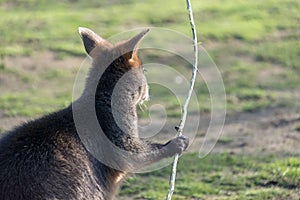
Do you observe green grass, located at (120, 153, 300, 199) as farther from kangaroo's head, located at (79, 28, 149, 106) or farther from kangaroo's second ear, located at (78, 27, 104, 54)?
kangaroo's second ear, located at (78, 27, 104, 54)

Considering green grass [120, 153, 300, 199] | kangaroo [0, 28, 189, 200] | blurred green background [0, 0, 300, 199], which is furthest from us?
blurred green background [0, 0, 300, 199]

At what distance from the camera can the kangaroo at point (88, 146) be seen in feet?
17.3

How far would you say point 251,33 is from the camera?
13.1 meters

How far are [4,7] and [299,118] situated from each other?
23.0ft

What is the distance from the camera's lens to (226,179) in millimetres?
7762

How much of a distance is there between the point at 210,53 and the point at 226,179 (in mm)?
4643

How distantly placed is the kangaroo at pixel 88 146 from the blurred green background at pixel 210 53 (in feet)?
5.49

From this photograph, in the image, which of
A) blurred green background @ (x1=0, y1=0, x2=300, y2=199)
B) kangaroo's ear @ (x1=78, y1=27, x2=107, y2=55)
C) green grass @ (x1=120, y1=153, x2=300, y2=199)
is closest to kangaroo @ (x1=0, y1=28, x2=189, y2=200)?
kangaroo's ear @ (x1=78, y1=27, x2=107, y2=55)

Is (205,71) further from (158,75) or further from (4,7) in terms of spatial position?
(4,7)

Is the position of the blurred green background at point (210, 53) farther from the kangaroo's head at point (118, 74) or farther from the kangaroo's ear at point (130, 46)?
the kangaroo's ear at point (130, 46)

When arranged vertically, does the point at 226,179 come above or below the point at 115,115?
below

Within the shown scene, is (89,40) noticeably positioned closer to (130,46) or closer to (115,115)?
(130,46)

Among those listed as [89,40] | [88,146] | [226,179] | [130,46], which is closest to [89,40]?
[89,40]

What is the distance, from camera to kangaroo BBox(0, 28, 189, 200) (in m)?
5.27
